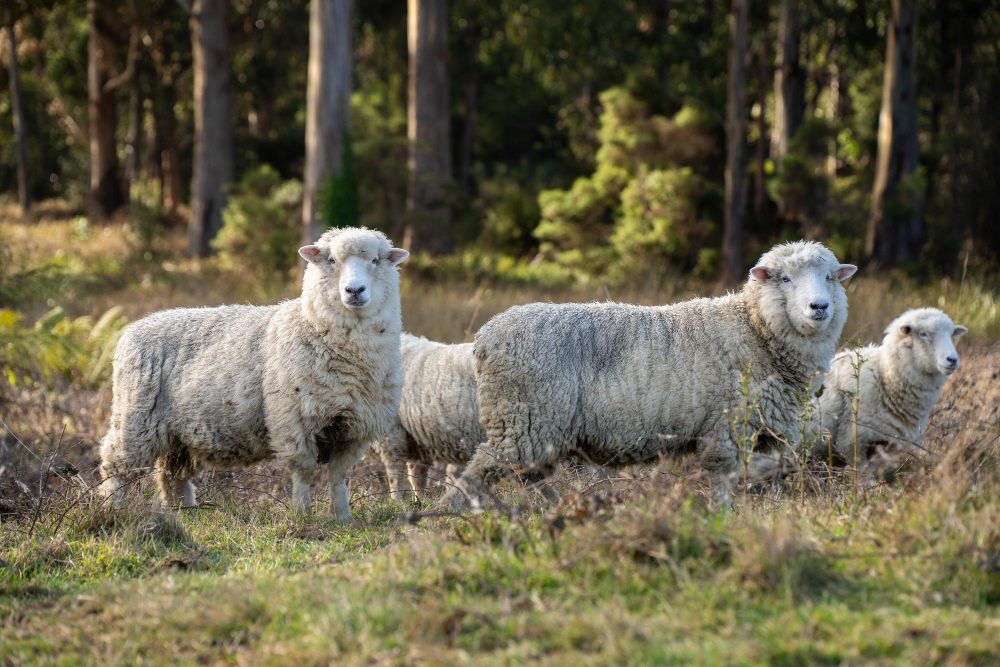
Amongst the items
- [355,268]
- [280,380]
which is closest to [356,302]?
[355,268]

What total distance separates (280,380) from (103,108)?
24.3 m

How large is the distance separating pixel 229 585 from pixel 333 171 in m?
12.1

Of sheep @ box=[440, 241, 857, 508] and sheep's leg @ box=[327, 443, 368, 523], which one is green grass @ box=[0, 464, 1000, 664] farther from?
sheep @ box=[440, 241, 857, 508]

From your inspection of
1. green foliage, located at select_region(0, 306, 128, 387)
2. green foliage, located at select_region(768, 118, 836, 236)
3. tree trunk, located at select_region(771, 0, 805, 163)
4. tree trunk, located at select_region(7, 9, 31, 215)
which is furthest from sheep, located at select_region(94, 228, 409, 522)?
tree trunk, located at select_region(7, 9, 31, 215)

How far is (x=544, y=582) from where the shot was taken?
3338mm

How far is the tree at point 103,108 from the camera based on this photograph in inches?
1005

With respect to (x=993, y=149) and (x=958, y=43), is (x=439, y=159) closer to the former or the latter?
(x=993, y=149)

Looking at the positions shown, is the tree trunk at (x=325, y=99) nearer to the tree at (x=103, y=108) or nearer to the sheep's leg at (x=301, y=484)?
the sheep's leg at (x=301, y=484)

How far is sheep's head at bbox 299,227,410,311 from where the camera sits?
16.8 feet

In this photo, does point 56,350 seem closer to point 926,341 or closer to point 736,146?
point 926,341

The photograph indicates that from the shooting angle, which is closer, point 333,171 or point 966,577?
point 966,577

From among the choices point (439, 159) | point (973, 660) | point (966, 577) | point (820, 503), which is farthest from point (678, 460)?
point (439, 159)

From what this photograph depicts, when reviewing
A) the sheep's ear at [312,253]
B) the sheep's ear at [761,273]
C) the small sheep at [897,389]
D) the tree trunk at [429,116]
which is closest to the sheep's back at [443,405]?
the sheep's ear at [312,253]

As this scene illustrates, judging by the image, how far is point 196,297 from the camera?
45.3ft
